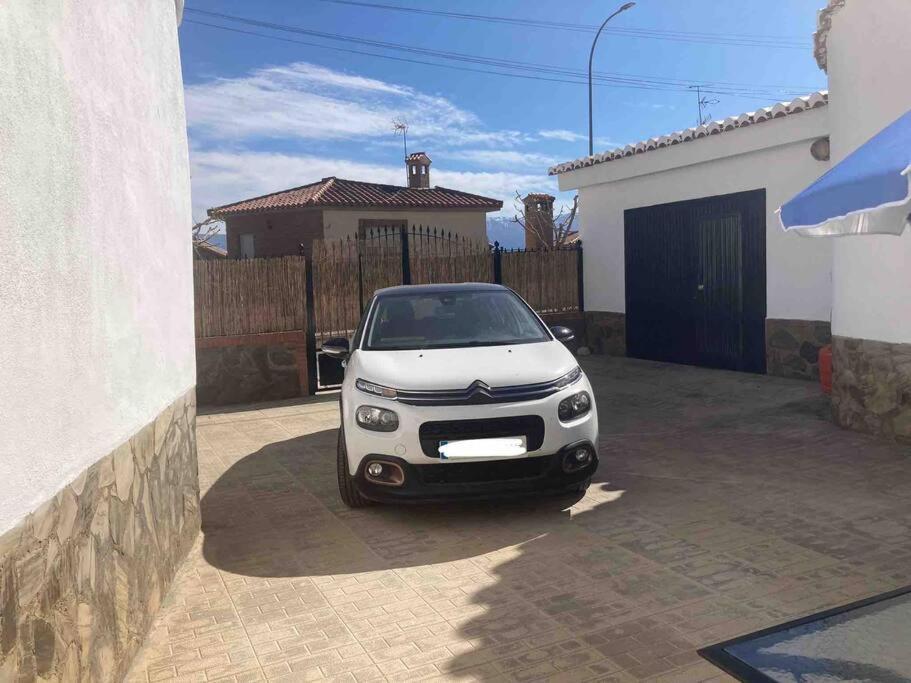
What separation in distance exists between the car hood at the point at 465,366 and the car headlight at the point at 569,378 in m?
0.03

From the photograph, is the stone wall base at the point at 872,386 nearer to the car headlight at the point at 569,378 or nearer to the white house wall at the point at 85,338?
the car headlight at the point at 569,378

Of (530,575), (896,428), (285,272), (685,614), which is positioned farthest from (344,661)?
(285,272)

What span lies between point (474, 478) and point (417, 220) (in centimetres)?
2700

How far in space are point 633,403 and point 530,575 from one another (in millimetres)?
5576

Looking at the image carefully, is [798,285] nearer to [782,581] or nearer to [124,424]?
[782,581]

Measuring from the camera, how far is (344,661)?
11.7ft

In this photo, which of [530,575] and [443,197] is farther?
[443,197]

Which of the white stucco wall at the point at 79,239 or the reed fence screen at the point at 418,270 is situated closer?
the white stucco wall at the point at 79,239

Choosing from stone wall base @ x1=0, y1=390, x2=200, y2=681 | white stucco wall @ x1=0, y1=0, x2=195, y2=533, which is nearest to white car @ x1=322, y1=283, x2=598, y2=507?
stone wall base @ x1=0, y1=390, x2=200, y2=681

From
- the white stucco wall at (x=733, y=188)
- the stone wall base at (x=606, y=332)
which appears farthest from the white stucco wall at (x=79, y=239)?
the stone wall base at (x=606, y=332)

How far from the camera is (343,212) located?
98.4ft

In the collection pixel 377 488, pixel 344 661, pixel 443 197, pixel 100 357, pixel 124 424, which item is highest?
pixel 443 197

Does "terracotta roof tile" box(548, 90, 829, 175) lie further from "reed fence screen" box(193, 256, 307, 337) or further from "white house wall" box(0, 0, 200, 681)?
"white house wall" box(0, 0, 200, 681)

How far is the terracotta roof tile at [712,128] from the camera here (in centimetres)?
1008
